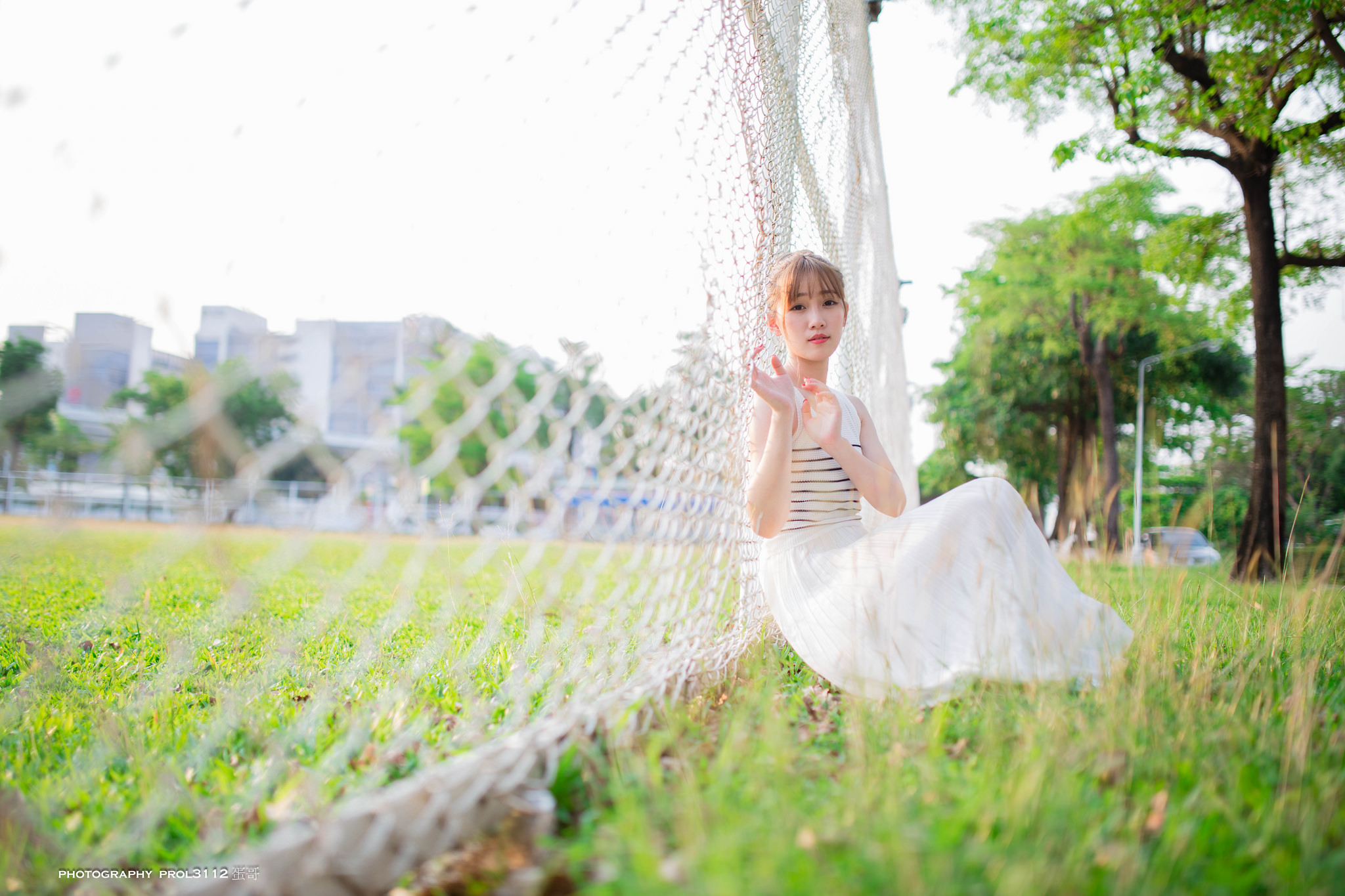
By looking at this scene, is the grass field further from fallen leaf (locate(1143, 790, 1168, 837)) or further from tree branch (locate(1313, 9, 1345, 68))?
tree branch (locate(1313, 9, 1345, 68))

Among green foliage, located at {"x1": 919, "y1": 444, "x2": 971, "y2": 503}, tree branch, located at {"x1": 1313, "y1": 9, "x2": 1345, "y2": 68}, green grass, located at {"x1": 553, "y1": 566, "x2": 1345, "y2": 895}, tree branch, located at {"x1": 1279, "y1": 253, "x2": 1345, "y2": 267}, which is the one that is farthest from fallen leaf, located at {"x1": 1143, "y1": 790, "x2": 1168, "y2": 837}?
green foliage, located at {"x1": 919, "y1": 444, "x2": 971, "y2": 503}

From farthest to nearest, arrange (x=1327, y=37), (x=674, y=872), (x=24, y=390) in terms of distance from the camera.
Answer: (x=1327, y=37), (x=24, y=390), (x=674, y=872)

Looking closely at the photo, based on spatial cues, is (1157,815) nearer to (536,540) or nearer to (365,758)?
(536,540)

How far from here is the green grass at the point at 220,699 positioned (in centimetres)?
148

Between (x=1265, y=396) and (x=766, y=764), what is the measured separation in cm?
817

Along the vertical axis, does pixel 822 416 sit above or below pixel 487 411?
above

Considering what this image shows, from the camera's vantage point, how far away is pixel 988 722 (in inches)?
64.2

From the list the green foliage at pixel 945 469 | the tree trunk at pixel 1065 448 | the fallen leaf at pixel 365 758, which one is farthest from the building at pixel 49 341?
the green foliage at pixel 945 469

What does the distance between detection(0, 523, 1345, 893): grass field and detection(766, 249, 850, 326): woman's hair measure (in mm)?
1216

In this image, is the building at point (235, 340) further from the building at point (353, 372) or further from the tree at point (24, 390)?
the tree at point (24, 390)

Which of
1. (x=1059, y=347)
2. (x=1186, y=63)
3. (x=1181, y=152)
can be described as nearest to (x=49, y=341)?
(x=1186, y=63)

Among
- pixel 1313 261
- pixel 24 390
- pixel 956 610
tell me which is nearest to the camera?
pixel 24 390

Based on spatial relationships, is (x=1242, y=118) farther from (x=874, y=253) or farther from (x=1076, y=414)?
(x=1076, y=414)

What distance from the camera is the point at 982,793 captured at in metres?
1.30
